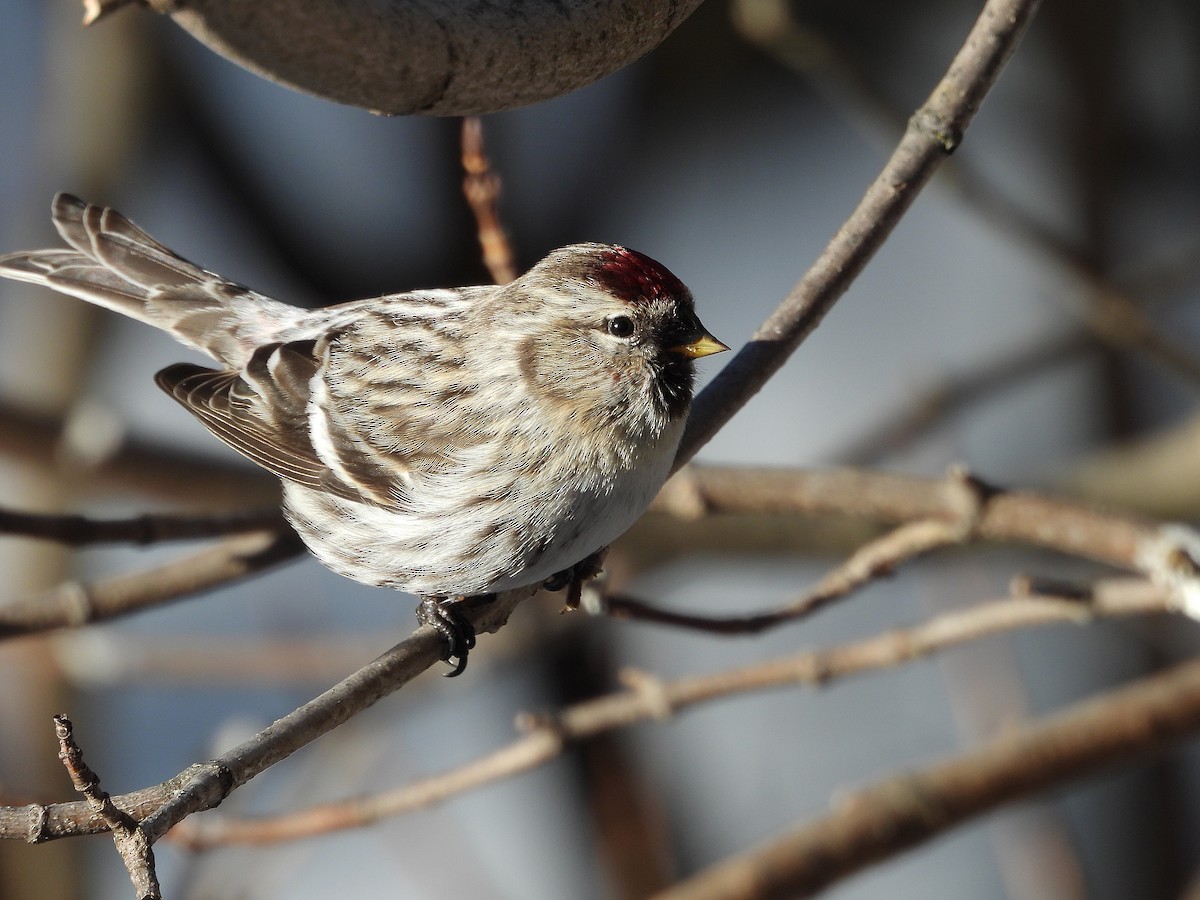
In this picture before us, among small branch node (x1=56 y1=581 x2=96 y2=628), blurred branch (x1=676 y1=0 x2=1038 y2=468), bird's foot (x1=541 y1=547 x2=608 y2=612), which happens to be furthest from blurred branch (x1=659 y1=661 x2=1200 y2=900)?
small branch node (x1=56 y1=581 x2=96 y2=628)

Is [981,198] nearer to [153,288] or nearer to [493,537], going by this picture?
[493,537]

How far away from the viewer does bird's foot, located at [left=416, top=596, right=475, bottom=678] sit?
4.68 ft

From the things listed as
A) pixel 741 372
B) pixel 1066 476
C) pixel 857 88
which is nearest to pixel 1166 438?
pixel 1066 476

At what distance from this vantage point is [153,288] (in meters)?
2.11

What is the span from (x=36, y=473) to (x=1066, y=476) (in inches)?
75.3

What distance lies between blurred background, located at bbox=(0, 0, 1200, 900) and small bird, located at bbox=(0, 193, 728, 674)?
0.73 m

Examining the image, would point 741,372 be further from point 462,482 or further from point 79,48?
point 79,48

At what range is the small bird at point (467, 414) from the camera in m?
1.58

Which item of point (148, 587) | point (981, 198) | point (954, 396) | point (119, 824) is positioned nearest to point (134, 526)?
point (148, 587)

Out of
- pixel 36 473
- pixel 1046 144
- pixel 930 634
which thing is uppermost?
pixel 1046 144

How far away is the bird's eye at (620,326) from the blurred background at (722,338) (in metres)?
1.01

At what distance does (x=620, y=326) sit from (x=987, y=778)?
0.80m

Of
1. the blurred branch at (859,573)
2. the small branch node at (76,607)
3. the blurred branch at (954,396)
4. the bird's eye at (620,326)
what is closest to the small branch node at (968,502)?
the blurred branch at (859,573)

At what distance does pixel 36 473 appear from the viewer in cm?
238
